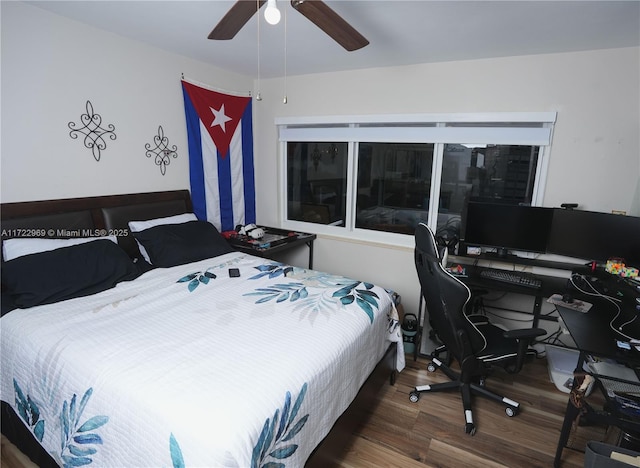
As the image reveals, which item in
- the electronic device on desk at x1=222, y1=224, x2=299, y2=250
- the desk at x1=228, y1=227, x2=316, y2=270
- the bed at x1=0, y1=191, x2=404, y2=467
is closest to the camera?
the bed at x1=0, y1=191, x2=404, y2=467

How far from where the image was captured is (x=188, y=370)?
1.36 metres

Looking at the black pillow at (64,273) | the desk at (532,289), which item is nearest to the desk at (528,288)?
the desk at (532,289)

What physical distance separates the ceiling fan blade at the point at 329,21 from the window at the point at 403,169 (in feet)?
4.44

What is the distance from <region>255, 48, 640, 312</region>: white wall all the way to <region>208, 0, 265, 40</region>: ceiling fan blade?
66.8 inches

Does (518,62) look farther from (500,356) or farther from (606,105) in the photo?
(500,356)

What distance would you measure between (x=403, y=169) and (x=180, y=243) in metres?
2.14

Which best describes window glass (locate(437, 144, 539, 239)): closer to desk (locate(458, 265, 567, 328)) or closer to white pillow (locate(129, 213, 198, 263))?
desk (locate(458, 265, 567, 328))

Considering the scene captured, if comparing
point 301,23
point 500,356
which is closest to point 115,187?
point 301,23

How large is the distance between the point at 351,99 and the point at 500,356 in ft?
8.30

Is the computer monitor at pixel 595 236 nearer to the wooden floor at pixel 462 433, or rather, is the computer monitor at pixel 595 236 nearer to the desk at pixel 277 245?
the wooden floor at pixel 462 433

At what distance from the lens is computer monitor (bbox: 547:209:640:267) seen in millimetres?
2291

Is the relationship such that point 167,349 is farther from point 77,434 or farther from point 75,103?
point 75,103

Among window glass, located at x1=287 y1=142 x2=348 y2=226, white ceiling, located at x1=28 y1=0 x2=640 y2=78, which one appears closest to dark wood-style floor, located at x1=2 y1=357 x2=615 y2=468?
window glass, located at x1=287 y1=142 x2=348 y2=226

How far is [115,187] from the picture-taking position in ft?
8.71
